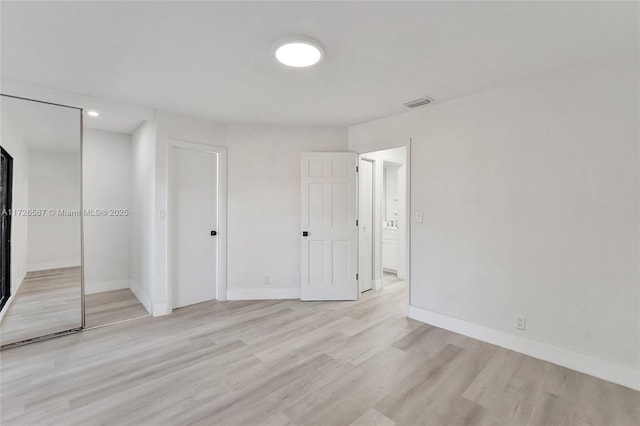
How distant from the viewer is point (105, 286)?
4.52 metres

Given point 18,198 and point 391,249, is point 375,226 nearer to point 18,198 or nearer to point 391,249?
point 391,249

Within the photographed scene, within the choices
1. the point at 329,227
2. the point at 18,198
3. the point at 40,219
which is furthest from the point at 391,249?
the point at 18,198

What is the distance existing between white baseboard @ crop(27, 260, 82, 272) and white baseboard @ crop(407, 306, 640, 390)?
3934 mm

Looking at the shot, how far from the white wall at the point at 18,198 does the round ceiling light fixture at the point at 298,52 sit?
8.96 ft

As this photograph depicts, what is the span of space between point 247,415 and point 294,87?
107 inches

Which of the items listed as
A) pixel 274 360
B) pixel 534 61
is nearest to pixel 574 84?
pixel 534 61

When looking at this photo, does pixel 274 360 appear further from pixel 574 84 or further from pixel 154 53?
pixel 574 84

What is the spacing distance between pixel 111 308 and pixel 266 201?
245 cm

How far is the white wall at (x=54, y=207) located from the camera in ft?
9.62

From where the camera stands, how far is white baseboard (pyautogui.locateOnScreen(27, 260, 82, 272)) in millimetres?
2996

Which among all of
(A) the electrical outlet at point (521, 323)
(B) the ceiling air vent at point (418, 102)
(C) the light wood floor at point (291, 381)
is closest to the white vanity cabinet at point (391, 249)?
(C) the light wood floor at point (291, 381)

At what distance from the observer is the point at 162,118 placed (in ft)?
11.7

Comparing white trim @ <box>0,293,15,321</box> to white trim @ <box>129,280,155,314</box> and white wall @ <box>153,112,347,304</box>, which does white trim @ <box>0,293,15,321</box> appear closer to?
white trim @ <box>129,280,155,314</box>

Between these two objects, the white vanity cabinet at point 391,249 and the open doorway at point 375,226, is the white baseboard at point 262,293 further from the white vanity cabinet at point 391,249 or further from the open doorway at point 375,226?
the white vanity cabinet at point 391,249
